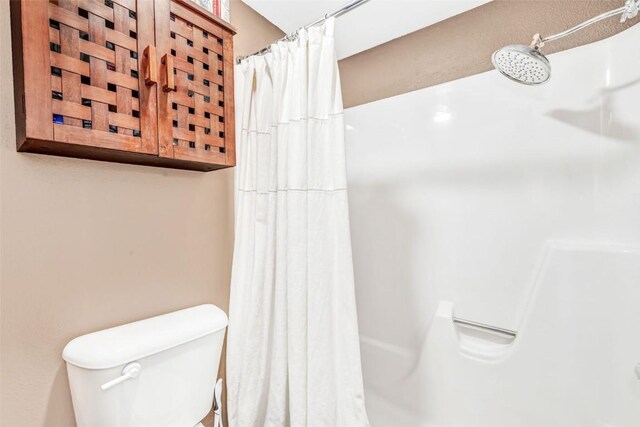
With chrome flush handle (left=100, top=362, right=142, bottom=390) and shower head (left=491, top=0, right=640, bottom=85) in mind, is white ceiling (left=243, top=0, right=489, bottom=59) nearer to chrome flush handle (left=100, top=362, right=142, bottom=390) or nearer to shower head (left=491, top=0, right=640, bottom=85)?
shower head (left=491, top=0, right=640, bottom=85)

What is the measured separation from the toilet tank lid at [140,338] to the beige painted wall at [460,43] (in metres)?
1.40

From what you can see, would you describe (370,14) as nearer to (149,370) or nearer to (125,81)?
(125,81)

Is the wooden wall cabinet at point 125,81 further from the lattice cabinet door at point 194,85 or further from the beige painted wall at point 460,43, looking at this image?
the beige painted wall at point 460,43

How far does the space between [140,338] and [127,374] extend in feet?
0.31

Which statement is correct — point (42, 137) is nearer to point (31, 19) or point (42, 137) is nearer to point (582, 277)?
point (31, 19)

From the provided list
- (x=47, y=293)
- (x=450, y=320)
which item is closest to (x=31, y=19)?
(x=47, y=293)

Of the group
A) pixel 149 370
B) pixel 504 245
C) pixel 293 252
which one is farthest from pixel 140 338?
pixel 504 245

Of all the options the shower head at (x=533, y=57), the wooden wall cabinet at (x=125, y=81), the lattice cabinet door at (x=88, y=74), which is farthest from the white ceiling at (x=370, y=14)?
the lattice cabinet door at (x=88, y=74)

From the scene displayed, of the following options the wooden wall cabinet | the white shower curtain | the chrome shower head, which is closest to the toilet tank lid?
the white shower curtain

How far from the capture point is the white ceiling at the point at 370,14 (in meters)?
1.31

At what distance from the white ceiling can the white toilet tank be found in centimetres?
141

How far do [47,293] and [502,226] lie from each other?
1.53 metres

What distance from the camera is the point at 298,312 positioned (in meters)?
1.03

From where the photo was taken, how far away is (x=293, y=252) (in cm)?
103
